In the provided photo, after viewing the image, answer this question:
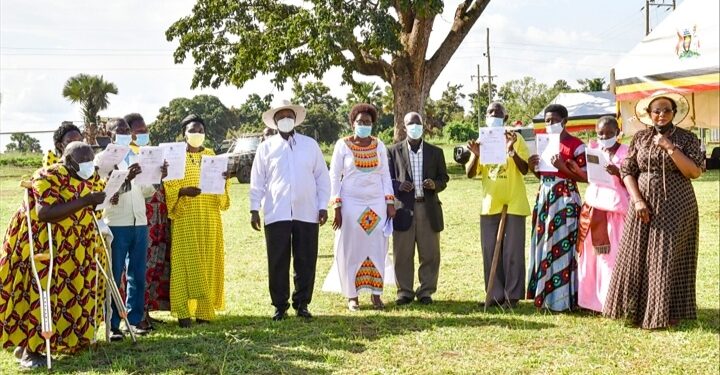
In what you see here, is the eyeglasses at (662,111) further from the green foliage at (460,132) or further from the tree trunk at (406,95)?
the green foliage at (460,132)

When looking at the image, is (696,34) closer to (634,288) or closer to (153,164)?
(634,288)

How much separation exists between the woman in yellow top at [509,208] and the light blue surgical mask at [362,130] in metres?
0.92

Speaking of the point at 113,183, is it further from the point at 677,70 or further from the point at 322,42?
the point at 322,42

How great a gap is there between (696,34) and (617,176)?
119 inches

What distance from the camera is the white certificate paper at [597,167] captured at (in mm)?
6535

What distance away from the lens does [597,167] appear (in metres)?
6.57

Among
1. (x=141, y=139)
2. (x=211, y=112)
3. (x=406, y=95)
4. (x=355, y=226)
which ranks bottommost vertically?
(x=355, y=226)

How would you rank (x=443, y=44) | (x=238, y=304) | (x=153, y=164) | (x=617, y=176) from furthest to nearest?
1. (x=443, y=44)
2. (x=238, y=304)
3. (x=617, y=176)
4. (x=153, y=164)

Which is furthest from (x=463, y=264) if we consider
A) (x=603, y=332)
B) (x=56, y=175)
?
(x=56, y=175)

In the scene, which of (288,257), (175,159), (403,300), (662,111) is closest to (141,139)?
(175,159)

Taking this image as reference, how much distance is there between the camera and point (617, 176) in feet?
21.6

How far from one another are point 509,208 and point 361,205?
4.33ft

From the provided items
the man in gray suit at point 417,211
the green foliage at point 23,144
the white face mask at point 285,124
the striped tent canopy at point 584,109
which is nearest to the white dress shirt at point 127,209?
the white face mask at point 285,124

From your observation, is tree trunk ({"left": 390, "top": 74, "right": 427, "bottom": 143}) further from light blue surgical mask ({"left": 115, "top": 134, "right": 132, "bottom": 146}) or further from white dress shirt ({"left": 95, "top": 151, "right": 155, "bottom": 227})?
light blue surgical mask ({"left": 115, "top": 134, "right": 132, "bottom": 146})
